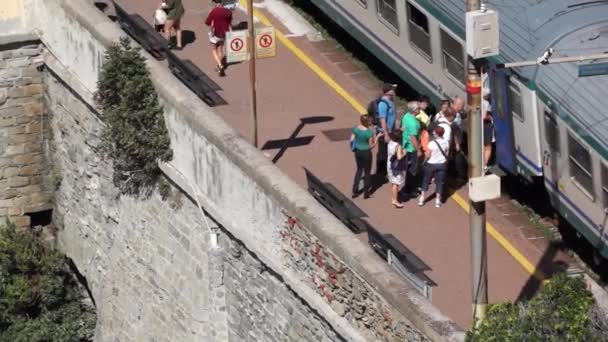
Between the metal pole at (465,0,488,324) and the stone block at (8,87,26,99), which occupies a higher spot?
the metal pole at (465,0,488,324)

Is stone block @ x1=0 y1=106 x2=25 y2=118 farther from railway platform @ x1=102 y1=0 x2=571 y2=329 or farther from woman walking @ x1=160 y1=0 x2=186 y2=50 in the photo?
woman walking @ x1=160 y1=0 x2=186 y2=50

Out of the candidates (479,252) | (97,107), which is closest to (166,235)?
(97,107)

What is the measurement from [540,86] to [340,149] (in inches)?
123

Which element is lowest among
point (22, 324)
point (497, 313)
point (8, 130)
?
point (22, 324)

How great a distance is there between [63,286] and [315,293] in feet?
28.5

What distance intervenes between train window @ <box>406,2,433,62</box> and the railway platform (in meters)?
1.06

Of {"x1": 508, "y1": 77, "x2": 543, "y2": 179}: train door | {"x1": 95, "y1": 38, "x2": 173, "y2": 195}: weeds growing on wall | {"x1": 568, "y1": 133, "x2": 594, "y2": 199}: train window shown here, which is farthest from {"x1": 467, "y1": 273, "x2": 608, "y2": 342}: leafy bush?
{"x1": 95, "y1": 38, "x2": 173, "y2": 195}: weeds growing on wall

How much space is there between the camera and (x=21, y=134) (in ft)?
99.2

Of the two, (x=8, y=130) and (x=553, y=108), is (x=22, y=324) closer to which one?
(x=8, y=130)

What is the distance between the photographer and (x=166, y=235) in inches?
1013

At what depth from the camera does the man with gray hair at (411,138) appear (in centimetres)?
2355

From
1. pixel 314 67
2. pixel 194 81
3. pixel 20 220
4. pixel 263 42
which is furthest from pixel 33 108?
pixel 263 42

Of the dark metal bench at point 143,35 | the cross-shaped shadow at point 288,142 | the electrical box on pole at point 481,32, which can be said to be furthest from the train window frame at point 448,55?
the electrical box on pole at point 481,32

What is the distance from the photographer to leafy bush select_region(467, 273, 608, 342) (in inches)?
711
